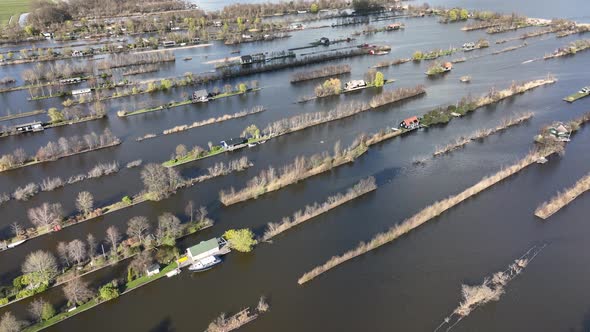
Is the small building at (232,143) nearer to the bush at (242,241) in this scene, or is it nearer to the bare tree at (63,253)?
the bush at (242,241)

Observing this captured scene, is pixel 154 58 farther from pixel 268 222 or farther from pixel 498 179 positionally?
pixel 498 179

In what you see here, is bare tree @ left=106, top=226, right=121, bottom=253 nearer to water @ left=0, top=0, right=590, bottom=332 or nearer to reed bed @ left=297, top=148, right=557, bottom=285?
water @ left=0, top=0, right=590, bottom=332

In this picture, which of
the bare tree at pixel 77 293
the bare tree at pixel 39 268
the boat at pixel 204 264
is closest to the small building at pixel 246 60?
the boat at pixel 204 264

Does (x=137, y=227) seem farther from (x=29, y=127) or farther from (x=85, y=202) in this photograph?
(x=29, y=127)

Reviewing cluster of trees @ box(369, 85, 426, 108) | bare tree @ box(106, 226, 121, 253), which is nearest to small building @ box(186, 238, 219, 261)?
bare tree @ box(106, 226, 121, 253)

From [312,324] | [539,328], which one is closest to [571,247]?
[539,328]
